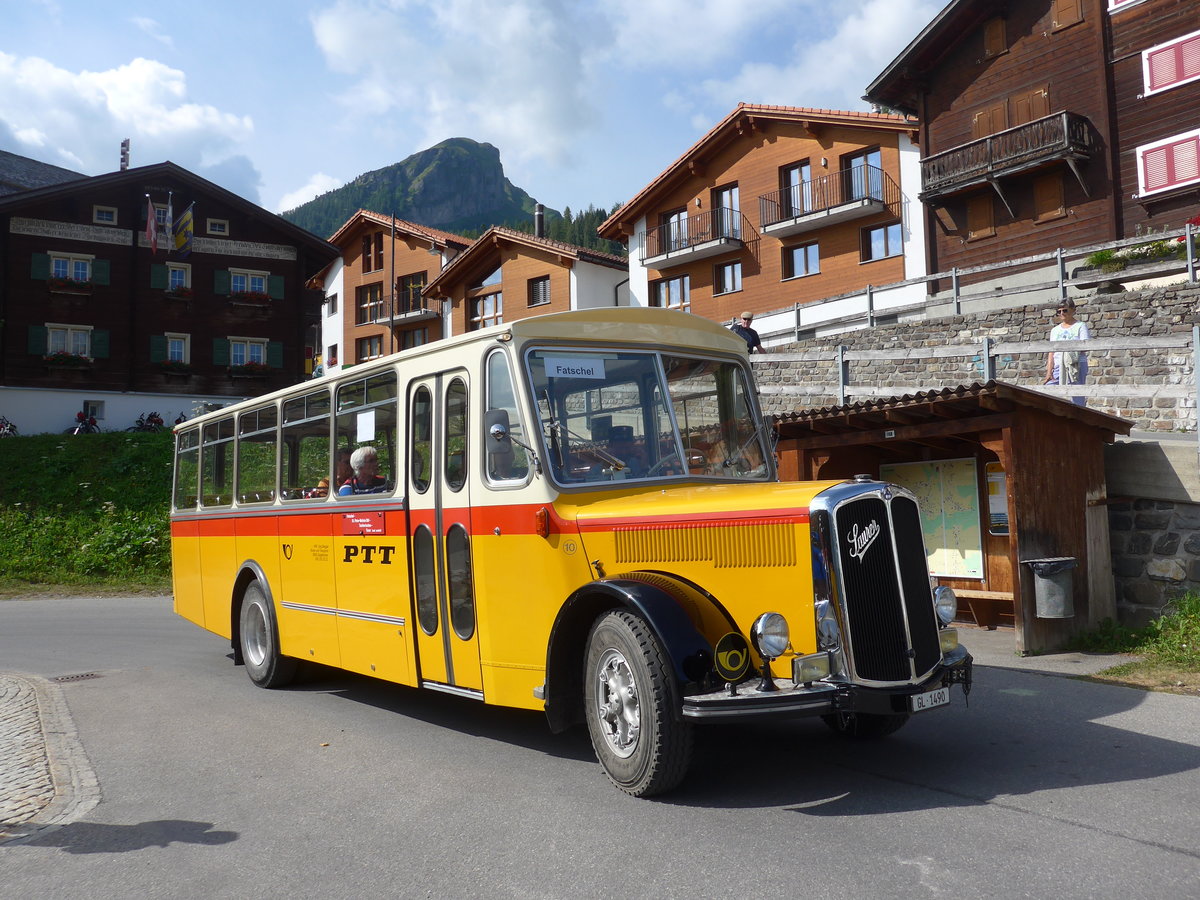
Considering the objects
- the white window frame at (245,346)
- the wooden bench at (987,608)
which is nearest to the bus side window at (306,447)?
the wooden bench at (987,608)

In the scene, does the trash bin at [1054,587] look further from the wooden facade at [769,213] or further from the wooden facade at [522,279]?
the wooden facade at [522,279]

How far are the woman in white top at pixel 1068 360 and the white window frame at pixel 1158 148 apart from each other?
14298 millimetres

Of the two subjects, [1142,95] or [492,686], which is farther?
[1142,95]

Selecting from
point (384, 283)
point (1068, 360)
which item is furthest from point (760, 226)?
point (1068, 360)

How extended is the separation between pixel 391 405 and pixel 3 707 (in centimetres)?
432

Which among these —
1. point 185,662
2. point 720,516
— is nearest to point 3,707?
point 185,662

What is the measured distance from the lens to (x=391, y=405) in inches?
287

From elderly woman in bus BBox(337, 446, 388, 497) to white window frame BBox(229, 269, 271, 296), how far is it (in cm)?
3823

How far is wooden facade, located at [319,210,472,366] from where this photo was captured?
49469mm

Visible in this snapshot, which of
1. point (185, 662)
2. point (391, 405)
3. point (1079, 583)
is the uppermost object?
point (391, 405)

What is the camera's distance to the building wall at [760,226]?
33.9m

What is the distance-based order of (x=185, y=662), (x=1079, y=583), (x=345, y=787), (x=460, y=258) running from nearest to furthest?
(x=345, y=787)
(x=1079, y=583)
(x=185, y=662)
(x=460, y=258)

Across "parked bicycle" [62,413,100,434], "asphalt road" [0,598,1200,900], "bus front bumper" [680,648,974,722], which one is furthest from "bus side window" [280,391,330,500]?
"parked bicycle" [62,413,100,434]

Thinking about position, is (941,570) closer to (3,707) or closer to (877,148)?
(3,707)
